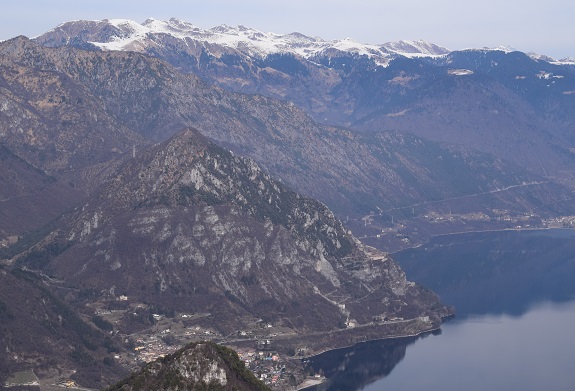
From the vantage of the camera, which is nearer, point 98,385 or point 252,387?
point 252,387

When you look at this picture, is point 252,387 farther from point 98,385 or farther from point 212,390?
point 98,385

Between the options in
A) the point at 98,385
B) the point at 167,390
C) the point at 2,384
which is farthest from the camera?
the point at 98,385

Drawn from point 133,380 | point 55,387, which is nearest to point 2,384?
point 55,387

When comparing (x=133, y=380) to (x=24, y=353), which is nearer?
(x=133, y=380)

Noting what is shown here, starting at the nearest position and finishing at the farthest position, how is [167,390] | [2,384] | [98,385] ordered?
1. [167,390]
2. [2,384]
3. [98,385]

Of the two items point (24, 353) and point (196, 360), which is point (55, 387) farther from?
point (196, 360)

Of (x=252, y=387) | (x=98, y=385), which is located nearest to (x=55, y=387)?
(x=98, y=385)
